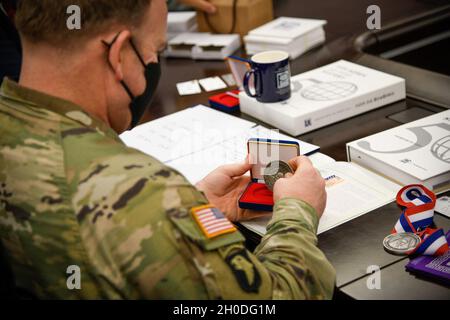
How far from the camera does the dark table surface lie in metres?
1.06

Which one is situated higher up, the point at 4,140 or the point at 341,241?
the point at 4,140

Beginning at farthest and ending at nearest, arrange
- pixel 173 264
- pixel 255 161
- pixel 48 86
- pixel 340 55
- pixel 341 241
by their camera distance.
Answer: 1. pixel 340 55
2. pixel 255 161
3. pixel 341 241
4. pixel 48 86
5. pixel 173 264

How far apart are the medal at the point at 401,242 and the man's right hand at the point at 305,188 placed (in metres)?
0.13

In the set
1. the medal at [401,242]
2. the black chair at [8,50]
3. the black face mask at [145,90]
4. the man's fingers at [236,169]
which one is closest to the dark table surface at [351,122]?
the medal at [401,242]

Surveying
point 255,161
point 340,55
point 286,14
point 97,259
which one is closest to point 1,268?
point 97,259

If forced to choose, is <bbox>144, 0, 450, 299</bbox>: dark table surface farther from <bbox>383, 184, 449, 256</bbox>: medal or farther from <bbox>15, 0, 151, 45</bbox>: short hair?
<bbox>15, 0, 151, 45</bbox>: short hair

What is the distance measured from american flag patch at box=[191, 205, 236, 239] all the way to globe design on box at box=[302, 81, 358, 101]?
79 centimetres

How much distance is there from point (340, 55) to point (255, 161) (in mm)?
830

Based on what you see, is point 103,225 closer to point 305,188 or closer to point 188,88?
point 305,188

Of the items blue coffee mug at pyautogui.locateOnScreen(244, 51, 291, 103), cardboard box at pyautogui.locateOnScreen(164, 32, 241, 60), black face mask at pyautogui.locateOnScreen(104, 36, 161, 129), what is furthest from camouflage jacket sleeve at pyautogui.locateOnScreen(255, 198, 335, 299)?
cardboard box at pyautogui.locateOnScreen(164, 32, 241, 60)
